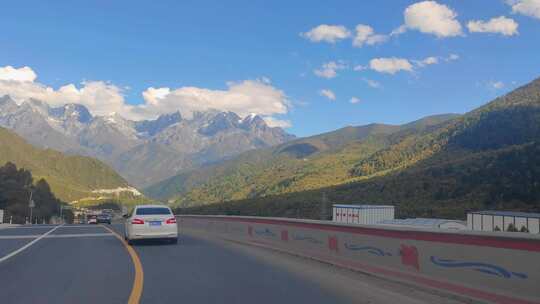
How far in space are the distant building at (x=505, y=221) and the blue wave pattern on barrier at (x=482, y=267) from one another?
34.2m

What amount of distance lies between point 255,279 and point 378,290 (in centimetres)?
265

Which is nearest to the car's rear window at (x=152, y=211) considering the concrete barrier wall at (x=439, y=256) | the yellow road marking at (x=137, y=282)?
the yellow road marking at (x=137, y=282)

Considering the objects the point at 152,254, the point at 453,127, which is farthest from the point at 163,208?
the point at 453,127

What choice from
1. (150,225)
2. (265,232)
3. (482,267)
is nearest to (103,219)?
(150,225)

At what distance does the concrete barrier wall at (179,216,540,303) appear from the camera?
316 inches

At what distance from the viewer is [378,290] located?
34.2ft

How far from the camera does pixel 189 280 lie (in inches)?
449

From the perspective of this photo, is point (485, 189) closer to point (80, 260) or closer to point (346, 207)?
point (346, 207)

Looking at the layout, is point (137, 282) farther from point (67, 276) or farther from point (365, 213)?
point (365, 213)

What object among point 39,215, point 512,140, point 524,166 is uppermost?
point 512,140

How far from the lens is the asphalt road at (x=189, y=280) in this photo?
957 centimetres

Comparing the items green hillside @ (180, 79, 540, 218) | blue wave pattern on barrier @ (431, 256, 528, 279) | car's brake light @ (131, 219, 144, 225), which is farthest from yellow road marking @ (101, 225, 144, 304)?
green hillside @ (180, 79, 540, 218)

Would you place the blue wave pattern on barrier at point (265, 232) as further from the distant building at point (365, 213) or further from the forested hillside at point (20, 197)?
the forested hillside at point (20, 197)

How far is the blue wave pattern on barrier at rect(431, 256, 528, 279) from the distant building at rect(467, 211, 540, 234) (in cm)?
3423
